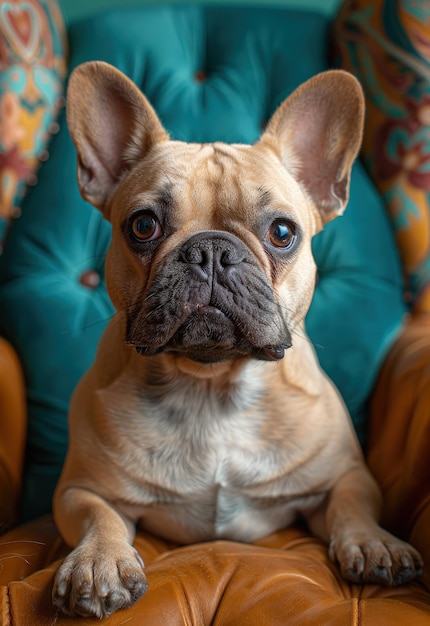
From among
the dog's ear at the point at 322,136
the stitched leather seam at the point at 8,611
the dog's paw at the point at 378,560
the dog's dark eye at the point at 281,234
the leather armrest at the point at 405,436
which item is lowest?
the stitched leather seam at the point at 8,611

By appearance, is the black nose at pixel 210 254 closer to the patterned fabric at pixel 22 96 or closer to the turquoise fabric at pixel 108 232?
the turquoise fabric at pixel 108 232

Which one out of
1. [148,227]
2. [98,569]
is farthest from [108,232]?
[98,569]

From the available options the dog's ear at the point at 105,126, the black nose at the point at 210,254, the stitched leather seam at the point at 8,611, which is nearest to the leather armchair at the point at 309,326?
the stitched leather seam at the point at 8,611

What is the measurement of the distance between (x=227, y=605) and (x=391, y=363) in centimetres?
71

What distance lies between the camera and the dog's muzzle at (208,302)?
0.91 metres

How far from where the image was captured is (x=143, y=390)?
3.70 ft

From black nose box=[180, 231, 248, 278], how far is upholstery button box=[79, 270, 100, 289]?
2.34 ft

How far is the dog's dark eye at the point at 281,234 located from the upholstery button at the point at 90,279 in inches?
26.6

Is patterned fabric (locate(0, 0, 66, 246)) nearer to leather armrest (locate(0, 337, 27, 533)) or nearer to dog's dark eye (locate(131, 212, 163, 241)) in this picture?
leather armrest (locate(0, 337, 27, 533))

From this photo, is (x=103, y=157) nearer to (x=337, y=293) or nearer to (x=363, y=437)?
(x=337, y=293)

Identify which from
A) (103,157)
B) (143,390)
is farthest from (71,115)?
(143,390)

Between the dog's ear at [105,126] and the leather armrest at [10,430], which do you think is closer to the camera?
the dog's ear at [105,126]

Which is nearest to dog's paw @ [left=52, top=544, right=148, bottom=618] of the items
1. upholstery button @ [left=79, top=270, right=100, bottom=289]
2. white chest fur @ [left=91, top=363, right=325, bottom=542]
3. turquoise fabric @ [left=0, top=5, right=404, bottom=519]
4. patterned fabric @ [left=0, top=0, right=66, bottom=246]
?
white chest fur @ [left=91, top=363, right=325, bottom=542]

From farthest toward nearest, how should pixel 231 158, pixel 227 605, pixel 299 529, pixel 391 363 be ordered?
pixel 391 363
pixel 299 529
pixel 231 158
pixel 227 605
